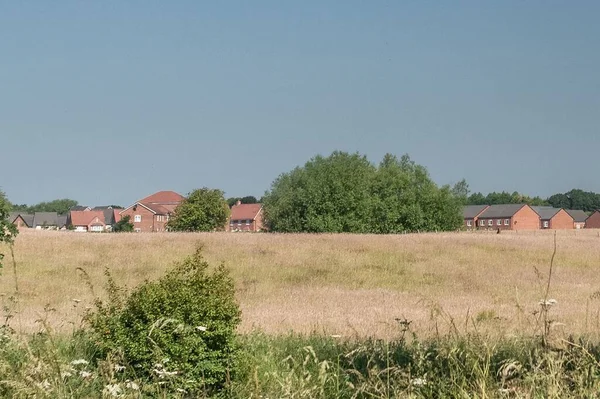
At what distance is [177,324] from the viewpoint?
7.17 metres

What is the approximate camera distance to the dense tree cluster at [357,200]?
292 ft

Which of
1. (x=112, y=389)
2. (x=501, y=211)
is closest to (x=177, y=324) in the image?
(x=112, y=389)

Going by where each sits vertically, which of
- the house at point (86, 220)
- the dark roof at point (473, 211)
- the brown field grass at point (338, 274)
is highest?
the house at point (86, 220)

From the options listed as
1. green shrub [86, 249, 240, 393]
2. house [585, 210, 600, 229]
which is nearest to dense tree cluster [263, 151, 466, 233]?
house [585, 210, 600, 229]

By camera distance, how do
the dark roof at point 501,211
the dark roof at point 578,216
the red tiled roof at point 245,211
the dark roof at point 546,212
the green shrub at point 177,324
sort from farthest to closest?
the red tiled roof at point 245,211 < the dark roof at point 578,216 < the dark roof at point 546,212 < the dark roof at point 501,211 < the green shrub at point 177,324

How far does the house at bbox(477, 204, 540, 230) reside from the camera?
493 ft

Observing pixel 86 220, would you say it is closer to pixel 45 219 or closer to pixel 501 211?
pixel 45 219

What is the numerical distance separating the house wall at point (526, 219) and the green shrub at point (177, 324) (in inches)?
5808

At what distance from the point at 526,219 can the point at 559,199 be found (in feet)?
148

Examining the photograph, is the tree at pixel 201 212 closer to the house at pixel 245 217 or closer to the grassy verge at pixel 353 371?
the house at pixel 245 217

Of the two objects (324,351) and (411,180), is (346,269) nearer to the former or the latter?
(324,351)

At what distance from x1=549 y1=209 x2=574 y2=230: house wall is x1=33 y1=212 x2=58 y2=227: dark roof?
96.8 meters

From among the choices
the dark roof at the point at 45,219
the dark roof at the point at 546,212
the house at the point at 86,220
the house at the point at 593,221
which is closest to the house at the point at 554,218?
the dark roof at the point at 546,212

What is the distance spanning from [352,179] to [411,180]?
11.9m
